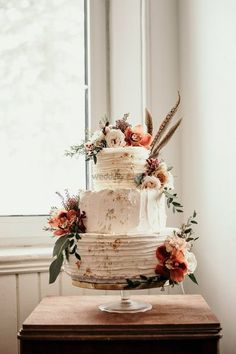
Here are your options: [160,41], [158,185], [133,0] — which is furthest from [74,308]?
[133,0]

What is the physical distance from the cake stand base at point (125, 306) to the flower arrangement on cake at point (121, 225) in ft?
0.41

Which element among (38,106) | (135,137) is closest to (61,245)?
(135,137)

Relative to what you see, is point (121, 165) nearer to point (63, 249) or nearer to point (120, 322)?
point (63, 249)

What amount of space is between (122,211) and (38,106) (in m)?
0.91

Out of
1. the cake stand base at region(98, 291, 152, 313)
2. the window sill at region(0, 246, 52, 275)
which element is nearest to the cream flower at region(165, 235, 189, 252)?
the cake stand base at region(98, 291, 152, 313)

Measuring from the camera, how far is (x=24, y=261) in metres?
2.00

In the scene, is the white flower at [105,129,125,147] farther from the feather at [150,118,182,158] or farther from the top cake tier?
the feather at [150,118,182,158]

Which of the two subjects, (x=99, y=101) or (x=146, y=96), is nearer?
(x=146, y=96)

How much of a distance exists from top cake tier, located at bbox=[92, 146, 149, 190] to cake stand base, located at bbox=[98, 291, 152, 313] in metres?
0.34

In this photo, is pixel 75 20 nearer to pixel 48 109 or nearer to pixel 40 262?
pixel 48 109

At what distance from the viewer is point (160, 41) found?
7.39 feet

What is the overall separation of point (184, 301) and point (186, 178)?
1.93 feet

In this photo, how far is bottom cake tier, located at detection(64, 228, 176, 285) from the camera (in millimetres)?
1519

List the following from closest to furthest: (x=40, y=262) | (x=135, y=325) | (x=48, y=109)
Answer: (x=135, y=325) < (x=40, y=262) < (x=48, y=109)
